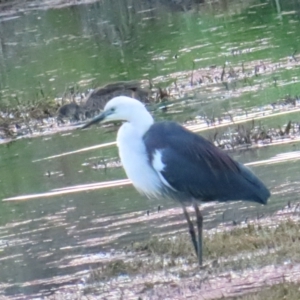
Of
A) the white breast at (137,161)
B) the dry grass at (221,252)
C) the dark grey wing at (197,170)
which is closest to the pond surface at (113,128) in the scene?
the dry grass at (221,252)

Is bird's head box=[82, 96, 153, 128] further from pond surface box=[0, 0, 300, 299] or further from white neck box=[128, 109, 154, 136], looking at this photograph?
pond surface box=[0, 0, 300, 299]

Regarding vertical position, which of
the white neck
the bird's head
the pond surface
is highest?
the bird's head

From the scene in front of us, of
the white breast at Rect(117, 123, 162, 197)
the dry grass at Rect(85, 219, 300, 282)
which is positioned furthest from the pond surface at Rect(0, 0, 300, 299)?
the white breast at Rect(117, 123, 162, 197)

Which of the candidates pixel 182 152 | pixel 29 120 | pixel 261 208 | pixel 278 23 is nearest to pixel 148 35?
pixel 278 23

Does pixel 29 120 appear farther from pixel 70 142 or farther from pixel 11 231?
pixel 11 231

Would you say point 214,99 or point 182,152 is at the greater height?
point 182,152

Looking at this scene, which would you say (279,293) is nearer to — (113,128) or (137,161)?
(137,161)

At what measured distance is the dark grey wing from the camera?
22.6 ft

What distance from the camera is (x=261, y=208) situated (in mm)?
8617

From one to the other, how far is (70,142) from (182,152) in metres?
6.79

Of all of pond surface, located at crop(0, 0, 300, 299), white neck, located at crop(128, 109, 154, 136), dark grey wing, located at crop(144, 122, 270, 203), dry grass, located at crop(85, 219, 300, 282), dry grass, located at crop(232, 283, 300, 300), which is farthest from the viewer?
pond surface, located at crop(0, 0, 300, 299)

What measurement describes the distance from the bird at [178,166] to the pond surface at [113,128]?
3.67 ft

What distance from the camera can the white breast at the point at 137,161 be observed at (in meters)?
6.96

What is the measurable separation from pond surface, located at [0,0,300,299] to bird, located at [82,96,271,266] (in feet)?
3.67
